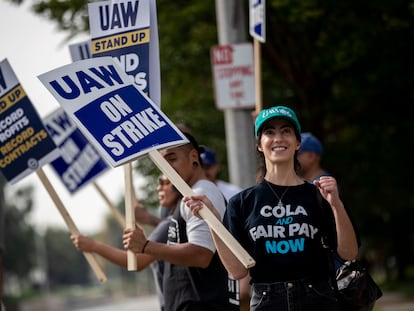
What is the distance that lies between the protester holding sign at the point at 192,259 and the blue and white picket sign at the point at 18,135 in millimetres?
1535

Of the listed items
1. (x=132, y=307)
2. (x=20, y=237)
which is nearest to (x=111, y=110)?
(x=132, y=307)

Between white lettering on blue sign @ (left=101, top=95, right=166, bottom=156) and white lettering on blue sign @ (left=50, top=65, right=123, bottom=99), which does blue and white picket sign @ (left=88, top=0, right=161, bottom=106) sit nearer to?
white lettering on blue sign @ (left=50, top=65, right=123, bottom=99)

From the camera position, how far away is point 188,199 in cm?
530

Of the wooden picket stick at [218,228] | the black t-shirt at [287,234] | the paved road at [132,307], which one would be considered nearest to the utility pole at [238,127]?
the wooden picket stick at [218,228]

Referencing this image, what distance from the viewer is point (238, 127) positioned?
11445mm

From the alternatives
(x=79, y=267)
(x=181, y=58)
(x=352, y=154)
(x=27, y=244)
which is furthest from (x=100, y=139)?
(x=79, y=267)

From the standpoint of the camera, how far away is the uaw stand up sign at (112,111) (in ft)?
18.3

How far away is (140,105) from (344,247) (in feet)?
4.51

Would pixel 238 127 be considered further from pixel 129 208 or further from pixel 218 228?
pixel 218 228

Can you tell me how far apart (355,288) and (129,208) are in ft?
4.08

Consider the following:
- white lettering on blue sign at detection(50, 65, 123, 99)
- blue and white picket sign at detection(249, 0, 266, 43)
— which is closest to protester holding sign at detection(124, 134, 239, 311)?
white lettering on blue sign at detection(50, 65, 123, 99)

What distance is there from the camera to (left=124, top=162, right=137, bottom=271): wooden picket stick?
559 centimetres

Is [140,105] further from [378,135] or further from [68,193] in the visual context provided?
[378,135]

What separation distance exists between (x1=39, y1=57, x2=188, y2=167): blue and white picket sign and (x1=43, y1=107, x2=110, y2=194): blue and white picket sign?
10.8ft
